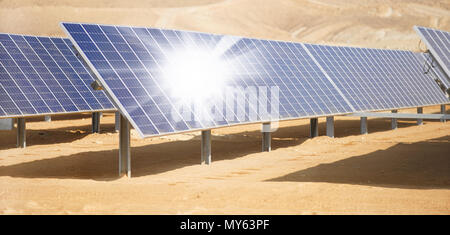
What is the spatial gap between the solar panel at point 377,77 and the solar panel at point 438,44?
13.0 ft

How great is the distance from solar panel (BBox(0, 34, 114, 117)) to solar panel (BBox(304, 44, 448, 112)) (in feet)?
30.9

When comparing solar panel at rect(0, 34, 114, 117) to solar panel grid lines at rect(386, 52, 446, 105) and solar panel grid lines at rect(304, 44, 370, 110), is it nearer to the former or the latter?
solar panel grid lines at rect(304, 44, 370, 110)

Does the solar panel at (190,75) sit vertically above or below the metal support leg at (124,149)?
above

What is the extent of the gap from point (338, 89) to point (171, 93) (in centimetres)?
994

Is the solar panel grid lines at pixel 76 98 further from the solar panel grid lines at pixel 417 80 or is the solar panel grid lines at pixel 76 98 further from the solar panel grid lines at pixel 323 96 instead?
the solar panel grid lines at pixel 417 80

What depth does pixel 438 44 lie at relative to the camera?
2308 centimetres

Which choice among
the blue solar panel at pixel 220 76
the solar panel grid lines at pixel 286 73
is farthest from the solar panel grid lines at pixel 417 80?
the solar panel grid lines at pixel 286 73

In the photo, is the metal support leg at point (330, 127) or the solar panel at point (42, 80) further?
the metal support leg at point (330, 127)

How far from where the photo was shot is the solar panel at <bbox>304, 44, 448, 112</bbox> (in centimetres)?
2625

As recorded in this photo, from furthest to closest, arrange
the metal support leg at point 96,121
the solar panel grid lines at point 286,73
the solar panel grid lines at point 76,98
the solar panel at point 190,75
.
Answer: the metal support leg at point 96,121, the solar panel grid lines at point 76,98, the solar panel grid lines at point 286,73, the solar panel at point 190,75

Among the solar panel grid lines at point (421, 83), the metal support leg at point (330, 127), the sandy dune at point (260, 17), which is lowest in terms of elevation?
the metal support leg at point (330, 127)

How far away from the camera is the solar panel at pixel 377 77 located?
26.2 meters

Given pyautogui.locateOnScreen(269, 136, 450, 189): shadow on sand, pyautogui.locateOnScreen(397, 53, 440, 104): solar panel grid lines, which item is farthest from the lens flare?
pyautogui.locateOnScreen(397, 53, 440, 104): solar panel grid lines
